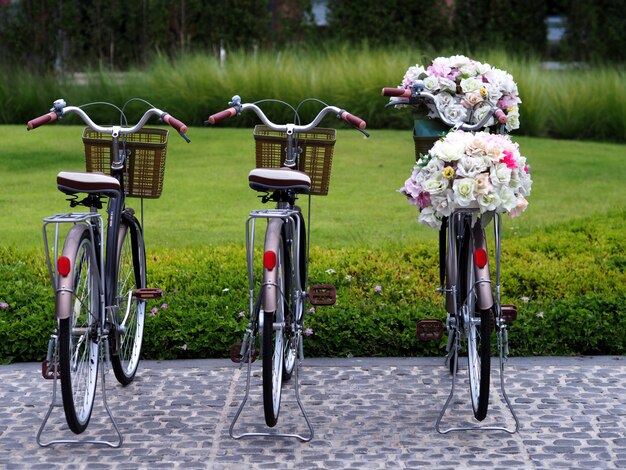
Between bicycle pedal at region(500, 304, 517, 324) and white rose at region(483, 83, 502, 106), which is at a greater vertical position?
white rose at region(483, 83, 502, 106)

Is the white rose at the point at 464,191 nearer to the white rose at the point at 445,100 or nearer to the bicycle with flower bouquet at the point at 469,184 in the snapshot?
the bicycle with flower bouquet at the point at 469,184

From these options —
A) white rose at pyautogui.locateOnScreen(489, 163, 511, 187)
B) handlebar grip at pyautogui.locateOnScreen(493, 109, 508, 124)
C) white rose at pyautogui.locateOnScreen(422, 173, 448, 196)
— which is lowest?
white rose at pyautogui.locateOnScreen(422, 173, 448, 196)

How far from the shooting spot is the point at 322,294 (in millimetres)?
5805

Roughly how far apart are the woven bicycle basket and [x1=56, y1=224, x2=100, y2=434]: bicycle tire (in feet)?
2.24

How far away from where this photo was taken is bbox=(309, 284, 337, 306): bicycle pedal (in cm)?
579

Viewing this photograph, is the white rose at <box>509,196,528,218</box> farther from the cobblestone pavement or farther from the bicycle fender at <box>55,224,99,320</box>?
the bicycle fender at <box>55,224,99,320</box>

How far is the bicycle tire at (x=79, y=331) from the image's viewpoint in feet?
15.2

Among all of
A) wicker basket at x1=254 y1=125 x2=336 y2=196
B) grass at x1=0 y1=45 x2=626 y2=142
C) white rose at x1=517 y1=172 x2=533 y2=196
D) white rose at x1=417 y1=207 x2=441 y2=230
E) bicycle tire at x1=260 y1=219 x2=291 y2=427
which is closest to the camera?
bicycle tire at x1=260 y1=219 x2=291 y2=427

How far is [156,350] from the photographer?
6348 mm

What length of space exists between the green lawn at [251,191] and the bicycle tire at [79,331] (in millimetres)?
3910

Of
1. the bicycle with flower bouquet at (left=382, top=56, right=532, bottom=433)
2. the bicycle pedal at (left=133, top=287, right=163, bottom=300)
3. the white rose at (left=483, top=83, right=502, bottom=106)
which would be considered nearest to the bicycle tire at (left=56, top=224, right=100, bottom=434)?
the bicycle pedal at (left=133, top=287, right=163, bottom=300)

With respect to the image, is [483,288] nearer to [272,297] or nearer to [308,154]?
[272,297]

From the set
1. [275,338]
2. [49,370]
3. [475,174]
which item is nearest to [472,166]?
[475,174]

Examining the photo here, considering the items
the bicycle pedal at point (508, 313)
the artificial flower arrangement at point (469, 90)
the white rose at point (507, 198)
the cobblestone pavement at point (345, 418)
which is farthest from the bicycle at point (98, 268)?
the bicycle pedal at point (508, 313)
